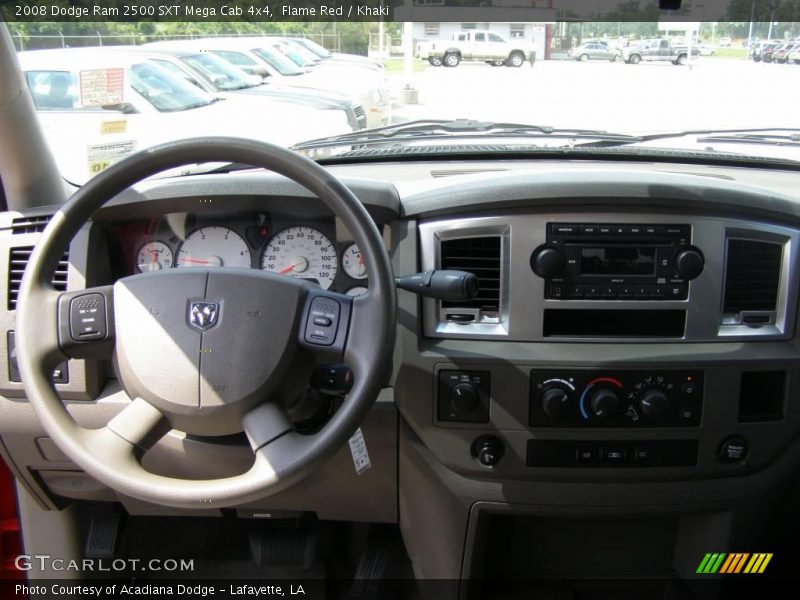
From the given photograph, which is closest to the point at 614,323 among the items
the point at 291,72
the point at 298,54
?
the point at 298,54

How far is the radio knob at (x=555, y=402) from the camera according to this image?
1935mm

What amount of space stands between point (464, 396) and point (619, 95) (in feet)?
6.43

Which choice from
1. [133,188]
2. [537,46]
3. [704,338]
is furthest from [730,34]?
[133,188]

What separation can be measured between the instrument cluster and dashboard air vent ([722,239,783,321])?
1.01 metres

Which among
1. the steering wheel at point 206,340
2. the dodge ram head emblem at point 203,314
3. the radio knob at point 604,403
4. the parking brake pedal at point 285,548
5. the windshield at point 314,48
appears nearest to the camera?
the steering wheel at point 206,340

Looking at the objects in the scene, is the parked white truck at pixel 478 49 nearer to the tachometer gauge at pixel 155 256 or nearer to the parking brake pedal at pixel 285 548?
the tachometer gauge at pixel 155 256

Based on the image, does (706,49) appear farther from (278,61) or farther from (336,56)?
(278,61)

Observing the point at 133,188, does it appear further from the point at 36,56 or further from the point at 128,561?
the point at 128,561

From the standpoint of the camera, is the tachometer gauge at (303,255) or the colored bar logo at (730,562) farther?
the colored bar logo at (730,562)

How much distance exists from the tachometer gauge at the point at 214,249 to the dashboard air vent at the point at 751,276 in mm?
1352

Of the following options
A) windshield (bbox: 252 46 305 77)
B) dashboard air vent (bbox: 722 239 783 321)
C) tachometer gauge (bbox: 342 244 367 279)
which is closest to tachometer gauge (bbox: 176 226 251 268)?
tachometer gauge (bbox: 342 244 367 279)

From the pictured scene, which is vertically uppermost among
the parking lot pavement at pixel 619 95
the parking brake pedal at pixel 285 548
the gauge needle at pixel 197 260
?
the parking lot pavement at pixel 619 95

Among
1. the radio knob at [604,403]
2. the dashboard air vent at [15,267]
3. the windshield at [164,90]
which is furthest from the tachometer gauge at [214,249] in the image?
the windshield at [164,90]

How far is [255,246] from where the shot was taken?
2.11 metres
